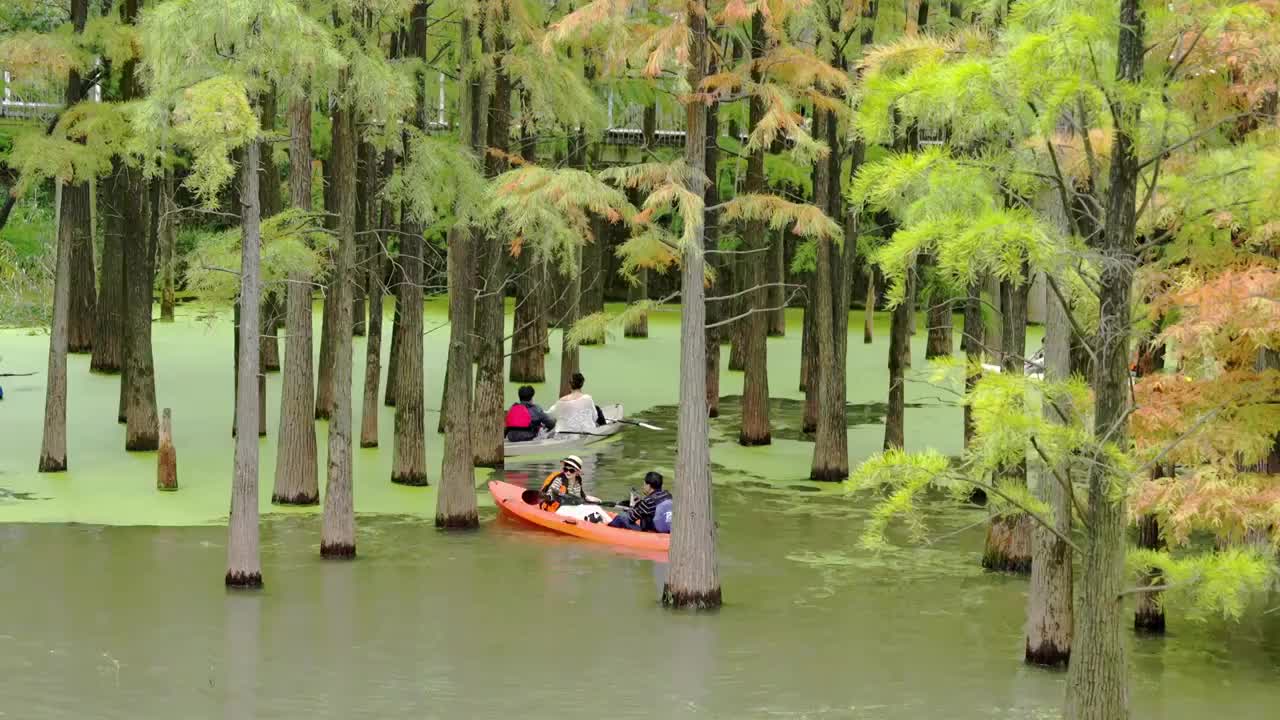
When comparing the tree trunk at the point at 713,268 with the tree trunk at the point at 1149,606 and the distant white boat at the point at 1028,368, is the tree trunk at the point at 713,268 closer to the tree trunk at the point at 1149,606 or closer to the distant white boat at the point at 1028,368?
the distant white boat at the point at 1028,368

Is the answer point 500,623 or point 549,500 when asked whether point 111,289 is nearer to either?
point 549,500

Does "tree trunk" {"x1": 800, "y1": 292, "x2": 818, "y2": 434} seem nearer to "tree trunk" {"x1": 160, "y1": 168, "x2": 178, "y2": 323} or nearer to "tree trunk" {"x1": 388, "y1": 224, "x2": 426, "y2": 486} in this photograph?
"tree trunk" {"x1": 388, "y1": 224, "x2": 426, "y2": 486}

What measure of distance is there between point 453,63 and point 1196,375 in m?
19.3

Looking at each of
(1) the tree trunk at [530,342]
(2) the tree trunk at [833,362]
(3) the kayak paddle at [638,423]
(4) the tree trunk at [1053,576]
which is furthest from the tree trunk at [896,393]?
(4) the tree trunk at [1053,576]

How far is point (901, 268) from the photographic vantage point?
12.2 m

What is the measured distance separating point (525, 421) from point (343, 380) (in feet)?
28.6

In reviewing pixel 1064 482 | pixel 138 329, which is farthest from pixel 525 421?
pixel 1064 482

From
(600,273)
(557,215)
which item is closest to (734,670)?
(557,215)

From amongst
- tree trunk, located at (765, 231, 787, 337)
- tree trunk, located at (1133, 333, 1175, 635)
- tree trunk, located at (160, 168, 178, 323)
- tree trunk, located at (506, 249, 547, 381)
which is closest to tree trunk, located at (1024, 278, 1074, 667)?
tree trunk, located at (1133, 333, 1175, 635)

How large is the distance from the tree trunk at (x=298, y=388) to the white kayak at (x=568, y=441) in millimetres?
5097

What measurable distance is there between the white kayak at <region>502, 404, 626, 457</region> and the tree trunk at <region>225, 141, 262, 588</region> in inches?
373

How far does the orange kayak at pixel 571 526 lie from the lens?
21734mm

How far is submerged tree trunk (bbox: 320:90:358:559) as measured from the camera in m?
20.5

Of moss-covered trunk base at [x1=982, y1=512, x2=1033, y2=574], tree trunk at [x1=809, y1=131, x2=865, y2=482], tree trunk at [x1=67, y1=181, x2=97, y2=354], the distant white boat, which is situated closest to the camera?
the distant white boat
